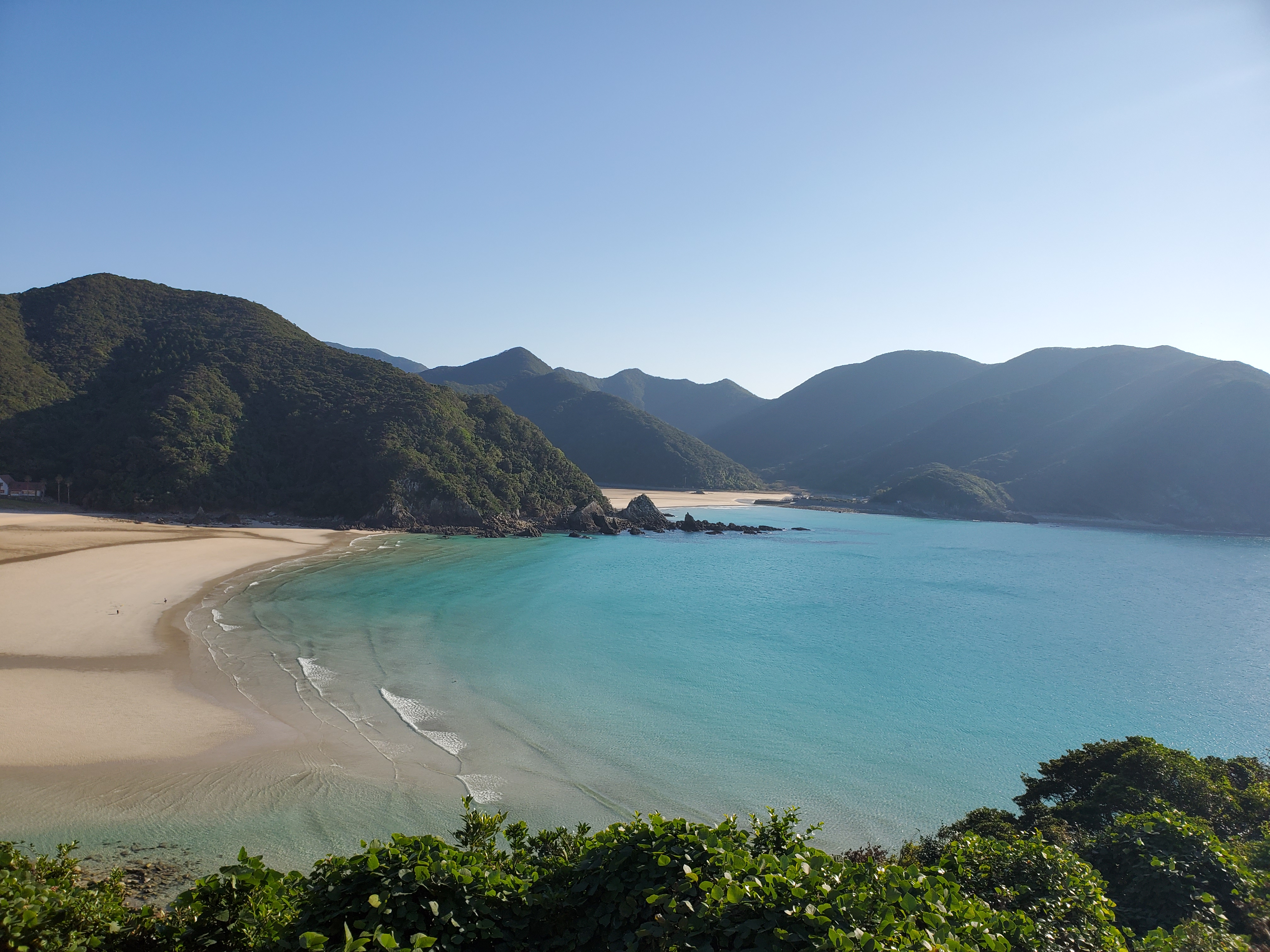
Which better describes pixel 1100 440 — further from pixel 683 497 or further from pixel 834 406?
pixel 834 406

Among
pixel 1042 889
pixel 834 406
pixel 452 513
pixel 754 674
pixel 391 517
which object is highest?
pixel 834 406

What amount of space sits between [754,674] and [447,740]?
10.5 metres

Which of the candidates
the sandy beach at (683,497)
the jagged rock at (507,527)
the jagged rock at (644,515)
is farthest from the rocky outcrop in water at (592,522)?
the sandy beach at (683,497)

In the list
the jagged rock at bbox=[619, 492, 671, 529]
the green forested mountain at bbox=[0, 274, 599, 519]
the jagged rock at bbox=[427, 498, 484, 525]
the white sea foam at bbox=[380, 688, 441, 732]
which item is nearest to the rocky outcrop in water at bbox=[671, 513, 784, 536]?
the jagged rock at bbox=[619, 492, 671, 529]

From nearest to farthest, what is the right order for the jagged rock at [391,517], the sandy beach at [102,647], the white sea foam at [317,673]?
1. the sandy beach at [102,647]
2. the white sea foam at [317,673]
3. the jagged rock at [391,517]

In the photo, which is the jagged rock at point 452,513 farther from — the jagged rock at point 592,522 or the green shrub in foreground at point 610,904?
the green shrub in foreground at point 610,904

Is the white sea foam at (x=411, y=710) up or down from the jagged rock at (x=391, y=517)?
down

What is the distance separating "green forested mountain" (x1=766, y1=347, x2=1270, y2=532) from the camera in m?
78.1

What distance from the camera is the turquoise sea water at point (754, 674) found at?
12.8 meters

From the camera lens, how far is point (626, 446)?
122 meters

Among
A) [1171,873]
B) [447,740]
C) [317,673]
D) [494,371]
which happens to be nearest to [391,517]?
[317,673]

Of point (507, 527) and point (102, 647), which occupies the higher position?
point (507, 527)

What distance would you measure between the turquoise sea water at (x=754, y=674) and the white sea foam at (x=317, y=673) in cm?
9

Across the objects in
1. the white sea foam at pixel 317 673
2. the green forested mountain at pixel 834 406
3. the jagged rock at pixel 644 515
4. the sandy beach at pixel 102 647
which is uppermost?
the green forested mountain at pixel 834 406
